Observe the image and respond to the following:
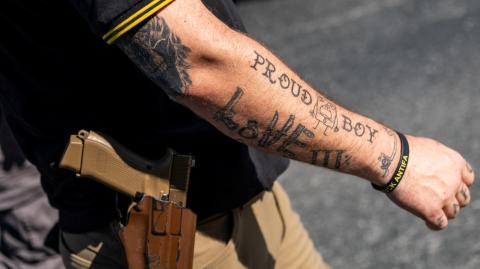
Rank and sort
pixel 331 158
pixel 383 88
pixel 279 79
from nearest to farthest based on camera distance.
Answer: pixel 279 79
pixel 331 158
pixel 383 88

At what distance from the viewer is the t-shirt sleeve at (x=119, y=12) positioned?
1.58 m

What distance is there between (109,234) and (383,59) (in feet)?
12.7

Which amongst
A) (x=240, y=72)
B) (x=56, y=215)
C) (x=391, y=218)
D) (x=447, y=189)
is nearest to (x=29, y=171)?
(x=56, y=215)

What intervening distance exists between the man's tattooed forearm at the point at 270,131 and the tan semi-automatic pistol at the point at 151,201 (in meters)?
0.21

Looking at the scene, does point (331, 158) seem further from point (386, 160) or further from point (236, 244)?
point (236, 244)

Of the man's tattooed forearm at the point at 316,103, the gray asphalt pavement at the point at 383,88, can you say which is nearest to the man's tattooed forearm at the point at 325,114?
the man's tattooed forearm at the point at 316,103

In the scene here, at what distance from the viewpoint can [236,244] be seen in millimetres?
2139

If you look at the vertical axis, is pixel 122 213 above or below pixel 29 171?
above

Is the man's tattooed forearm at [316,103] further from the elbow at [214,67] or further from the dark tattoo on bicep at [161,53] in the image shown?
the dark tattoo on bicep at [161,53]

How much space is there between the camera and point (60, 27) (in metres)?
1.79

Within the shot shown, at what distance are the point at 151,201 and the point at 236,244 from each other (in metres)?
0.34

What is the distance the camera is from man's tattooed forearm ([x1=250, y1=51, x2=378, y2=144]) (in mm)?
1729

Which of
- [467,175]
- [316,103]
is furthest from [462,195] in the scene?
[316,103]

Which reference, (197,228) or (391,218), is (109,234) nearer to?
(197,228)
